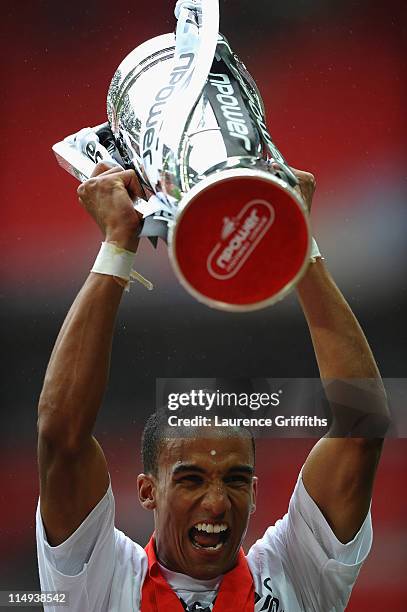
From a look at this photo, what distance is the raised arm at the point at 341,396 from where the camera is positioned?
4.94 ft

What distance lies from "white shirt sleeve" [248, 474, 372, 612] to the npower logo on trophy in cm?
56

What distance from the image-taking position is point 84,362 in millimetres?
1361

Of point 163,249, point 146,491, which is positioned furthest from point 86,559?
point 163,249

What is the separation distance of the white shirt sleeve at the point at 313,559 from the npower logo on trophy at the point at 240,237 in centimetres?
56

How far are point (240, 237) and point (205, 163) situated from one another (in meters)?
0.13

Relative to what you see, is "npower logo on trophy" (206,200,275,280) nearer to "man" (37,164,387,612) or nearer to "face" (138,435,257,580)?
"man" (37,164,387,612)

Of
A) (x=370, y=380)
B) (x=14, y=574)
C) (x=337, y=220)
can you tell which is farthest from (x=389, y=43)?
(x=14, y=574)

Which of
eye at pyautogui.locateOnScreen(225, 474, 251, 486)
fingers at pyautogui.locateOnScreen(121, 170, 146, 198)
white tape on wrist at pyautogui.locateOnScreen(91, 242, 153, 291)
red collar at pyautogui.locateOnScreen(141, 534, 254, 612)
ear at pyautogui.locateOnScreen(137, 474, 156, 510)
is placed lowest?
red collar at pyautogui.locateOnScreen(141, 534, 254, 612)

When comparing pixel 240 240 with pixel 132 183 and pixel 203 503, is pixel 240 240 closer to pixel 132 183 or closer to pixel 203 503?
pixel 132 183

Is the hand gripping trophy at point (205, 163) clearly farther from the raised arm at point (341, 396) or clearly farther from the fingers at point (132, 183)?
the raised arm at point (341, 396)

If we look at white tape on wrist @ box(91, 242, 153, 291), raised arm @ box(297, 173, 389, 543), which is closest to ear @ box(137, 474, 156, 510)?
raised arm @ box(297, 173, 389, 543)

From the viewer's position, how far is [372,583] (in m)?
1.79

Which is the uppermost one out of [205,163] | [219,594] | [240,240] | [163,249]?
[163,249]

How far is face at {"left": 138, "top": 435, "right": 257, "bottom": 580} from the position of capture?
4.99 feet
